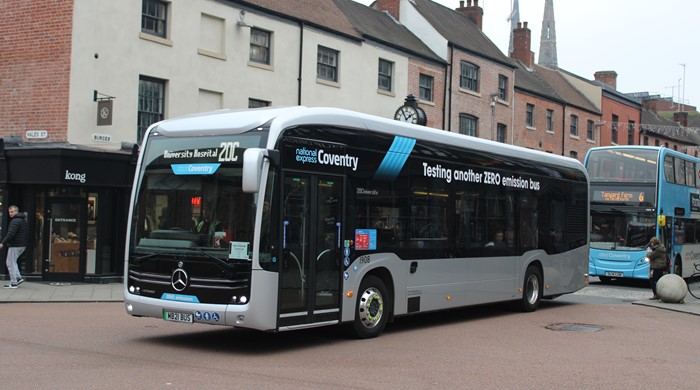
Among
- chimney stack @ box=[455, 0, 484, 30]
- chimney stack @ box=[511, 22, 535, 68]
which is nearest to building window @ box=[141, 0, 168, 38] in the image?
chimney stack @ box=[455, 0, 484, 30]

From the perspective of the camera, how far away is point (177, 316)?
9.77 metres

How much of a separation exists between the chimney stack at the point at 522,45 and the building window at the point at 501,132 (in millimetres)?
10744

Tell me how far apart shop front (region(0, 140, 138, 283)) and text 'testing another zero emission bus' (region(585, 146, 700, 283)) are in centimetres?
1332

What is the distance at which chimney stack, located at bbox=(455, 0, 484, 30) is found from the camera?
1564 inches

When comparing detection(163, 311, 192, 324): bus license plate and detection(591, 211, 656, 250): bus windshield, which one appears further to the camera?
detection(591, 211, 656, 250): bus windshield

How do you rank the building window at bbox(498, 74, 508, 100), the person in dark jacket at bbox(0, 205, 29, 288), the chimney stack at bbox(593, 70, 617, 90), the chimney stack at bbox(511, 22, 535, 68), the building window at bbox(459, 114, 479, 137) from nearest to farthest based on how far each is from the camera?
the person in dark jacket at bbox(0, 205, 29, 288)
the building window at bbox(459, 114, 479, 137)
the building window at bbox(498, 74, 508, 100)
the chimney stack at bbox(511, 22, 535, 68)
the chimney stack at bbox(593, 70, 617, 90)

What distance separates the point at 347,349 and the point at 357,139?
286 centimetres

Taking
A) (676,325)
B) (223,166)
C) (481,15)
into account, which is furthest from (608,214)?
(481,15)

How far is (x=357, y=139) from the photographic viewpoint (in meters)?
11.0

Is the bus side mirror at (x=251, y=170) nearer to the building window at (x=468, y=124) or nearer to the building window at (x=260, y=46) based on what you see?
the building window at (x=260, y=46)

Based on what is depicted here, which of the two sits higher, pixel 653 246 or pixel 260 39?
pixel 260 39

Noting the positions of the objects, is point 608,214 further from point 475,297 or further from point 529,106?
point 529,106

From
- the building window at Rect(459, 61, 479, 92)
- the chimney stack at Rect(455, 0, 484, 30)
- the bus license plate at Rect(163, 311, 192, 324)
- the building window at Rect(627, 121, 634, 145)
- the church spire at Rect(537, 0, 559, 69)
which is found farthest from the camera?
the church spire at Rect(537, 0, 559, 69)

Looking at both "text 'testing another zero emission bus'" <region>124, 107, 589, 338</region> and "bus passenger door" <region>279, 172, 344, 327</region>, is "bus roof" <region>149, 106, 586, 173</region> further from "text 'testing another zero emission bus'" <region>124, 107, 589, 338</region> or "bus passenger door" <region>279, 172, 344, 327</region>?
"bus passenger door" <region>279, 172, 344, 327</region>
